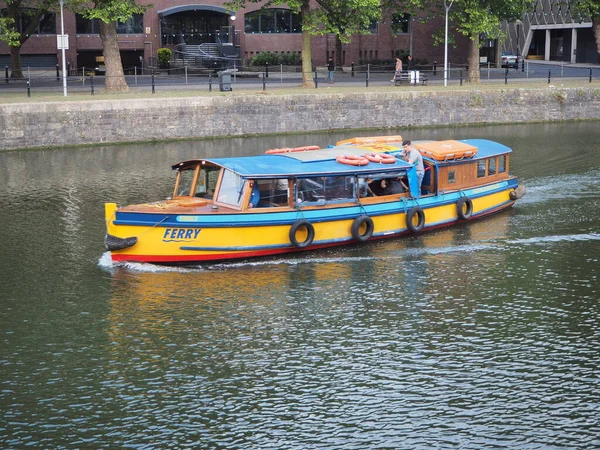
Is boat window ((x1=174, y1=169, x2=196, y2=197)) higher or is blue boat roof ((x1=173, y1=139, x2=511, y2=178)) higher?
blue boat roof ((x1=173, y1=139, x2=511, y2=178))

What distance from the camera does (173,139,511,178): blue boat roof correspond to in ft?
79.3

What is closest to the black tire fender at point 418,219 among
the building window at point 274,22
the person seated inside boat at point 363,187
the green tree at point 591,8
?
the person seated inside boat at point 363,187

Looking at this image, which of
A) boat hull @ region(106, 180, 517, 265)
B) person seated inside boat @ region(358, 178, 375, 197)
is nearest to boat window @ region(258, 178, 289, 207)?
boat hull @ region(106, 180, 517, 265)

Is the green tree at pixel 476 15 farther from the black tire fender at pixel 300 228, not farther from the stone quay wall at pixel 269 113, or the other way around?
the black tire fender at pixel 300 228

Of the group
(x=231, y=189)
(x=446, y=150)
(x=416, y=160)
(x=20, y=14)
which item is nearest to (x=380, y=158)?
(x=416, y=160)

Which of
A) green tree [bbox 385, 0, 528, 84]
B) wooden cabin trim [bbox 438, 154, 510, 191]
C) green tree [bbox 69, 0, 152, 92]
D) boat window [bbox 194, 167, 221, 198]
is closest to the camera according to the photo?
boat window [bbox 194, 167, 221, 198]

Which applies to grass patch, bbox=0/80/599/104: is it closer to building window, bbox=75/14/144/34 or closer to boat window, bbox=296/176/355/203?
building window, bbox=75/14/144/34

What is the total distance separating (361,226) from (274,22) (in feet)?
171

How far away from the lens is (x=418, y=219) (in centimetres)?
2666

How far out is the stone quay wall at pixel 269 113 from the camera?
141 feet

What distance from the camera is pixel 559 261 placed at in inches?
936

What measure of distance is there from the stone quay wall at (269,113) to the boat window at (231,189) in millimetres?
21012

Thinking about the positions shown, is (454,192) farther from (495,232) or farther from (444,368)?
(444,368)

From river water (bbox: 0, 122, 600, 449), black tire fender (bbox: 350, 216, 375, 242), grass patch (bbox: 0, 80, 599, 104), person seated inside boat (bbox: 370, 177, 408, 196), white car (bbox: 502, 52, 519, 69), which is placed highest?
white car (bbox: 502, 52, 519, 69)
